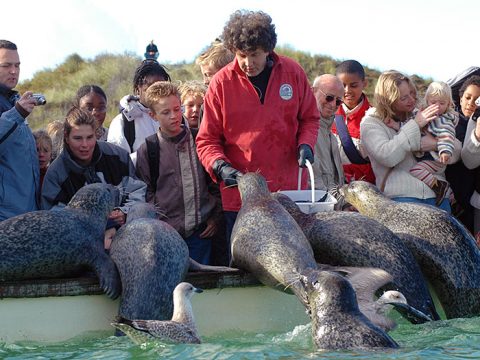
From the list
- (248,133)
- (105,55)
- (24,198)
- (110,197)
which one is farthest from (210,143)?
(105,55)

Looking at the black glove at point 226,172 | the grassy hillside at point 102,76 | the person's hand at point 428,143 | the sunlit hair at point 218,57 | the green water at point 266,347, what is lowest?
the green water at point 266,347

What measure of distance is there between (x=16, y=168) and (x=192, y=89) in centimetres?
221

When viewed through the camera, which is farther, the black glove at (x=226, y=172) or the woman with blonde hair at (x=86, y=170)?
the woman with blonde hair at (x=86, y=170)

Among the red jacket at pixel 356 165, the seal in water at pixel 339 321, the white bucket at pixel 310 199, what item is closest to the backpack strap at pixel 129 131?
the white bucket at pixel 310 199

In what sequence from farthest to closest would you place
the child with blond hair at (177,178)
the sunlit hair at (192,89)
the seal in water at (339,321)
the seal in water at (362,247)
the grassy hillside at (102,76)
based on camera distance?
the grassy hillside at (102,76) < the sunlit hair at (192,89) < the child with blond hair at (177,178) < the seal in water at (362,247) < the seal in water at (339,321)

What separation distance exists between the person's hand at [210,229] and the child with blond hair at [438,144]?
2.23 metres

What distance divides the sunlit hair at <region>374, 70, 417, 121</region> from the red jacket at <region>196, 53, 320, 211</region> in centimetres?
114

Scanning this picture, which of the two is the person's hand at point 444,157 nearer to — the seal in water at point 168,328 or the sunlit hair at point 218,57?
the sunlit hair at point 218,57

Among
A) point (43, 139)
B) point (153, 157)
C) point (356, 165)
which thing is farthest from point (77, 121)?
point (356, 165)

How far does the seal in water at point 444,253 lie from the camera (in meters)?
8.73

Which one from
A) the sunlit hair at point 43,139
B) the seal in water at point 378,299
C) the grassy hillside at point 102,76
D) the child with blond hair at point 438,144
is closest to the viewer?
the seal in water at point 378,299

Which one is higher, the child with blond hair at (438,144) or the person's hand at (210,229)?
the child with blond hair at (438,144)

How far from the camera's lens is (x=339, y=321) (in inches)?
270

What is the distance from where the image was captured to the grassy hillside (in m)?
33.7
